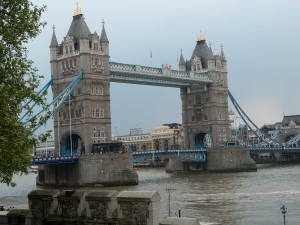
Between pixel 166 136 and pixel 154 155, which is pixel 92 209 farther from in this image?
pixel 166 136

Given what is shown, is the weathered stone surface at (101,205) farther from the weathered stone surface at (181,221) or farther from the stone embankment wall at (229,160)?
the stone embankment wall at (229,160)

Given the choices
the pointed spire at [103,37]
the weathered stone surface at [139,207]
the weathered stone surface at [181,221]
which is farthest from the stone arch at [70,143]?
the weathered stone surface at [181,221]

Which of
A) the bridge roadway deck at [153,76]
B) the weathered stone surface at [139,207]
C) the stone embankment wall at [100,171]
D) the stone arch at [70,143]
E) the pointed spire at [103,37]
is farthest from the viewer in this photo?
the bridge roadway deck at [153,76]

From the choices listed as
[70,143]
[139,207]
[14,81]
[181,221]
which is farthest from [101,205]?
[70,143]

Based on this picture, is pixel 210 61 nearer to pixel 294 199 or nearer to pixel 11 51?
pixel 294 199

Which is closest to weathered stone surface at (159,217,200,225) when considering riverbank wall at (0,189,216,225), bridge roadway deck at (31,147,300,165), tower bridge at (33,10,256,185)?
riverbank wall at (0,189,216,225)

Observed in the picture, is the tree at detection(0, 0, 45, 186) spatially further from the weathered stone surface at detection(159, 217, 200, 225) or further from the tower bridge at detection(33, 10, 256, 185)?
the tower bridge at detection(33, 10, 256, 185)

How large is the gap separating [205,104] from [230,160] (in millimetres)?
14581

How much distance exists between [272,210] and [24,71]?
76.7ft

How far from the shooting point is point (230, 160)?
308 feet

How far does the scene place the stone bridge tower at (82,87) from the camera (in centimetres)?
7675

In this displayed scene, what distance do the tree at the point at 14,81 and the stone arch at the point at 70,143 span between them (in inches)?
2367

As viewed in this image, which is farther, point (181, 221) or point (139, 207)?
point (139, 207)

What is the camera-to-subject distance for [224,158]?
308ft
